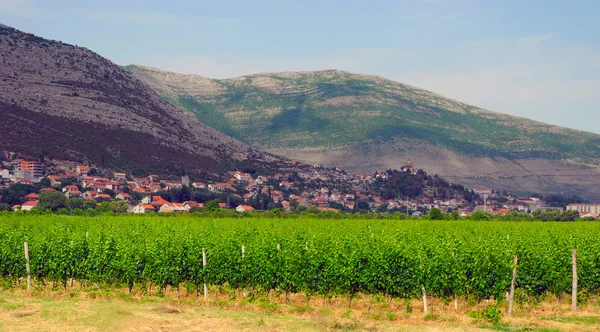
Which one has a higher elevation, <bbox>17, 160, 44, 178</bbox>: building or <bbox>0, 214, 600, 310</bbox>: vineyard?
<bbox>17, 160, 44, 178</bbox>: building

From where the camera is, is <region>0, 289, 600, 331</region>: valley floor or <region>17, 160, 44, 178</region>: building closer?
<region>0, 289, 600, 331</region>: valley floor

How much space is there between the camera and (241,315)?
74.5ft

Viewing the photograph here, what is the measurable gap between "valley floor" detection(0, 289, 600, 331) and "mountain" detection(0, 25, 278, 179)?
441 ft

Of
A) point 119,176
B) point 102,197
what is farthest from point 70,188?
point 119,176

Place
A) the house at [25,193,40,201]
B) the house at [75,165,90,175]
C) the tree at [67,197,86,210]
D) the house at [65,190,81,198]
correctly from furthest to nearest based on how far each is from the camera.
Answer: the house at [75,165,90,175] → the house at [65,190,81,198] → the house at [25,193,40,201] → the tree at [67,197,86,210]

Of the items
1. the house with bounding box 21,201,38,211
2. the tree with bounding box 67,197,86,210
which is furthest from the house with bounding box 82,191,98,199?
the house with bounding box 21,201,38,211

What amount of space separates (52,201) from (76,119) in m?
50.8

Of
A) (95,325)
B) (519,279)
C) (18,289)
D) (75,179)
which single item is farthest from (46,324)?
(75,179)

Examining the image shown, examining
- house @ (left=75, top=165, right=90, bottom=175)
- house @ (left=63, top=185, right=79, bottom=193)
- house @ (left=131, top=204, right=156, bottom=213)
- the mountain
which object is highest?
the mountain

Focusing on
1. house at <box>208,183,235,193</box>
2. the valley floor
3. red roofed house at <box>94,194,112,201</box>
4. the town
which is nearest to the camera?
the valley floor

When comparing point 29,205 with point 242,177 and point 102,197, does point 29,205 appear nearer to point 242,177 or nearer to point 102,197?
point 102,197

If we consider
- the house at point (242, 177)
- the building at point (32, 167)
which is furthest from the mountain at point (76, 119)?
the house at point (242, 177)

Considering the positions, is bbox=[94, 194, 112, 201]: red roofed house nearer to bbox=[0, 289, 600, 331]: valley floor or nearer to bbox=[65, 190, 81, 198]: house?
bbox=[65, 190, 81, 198]: house

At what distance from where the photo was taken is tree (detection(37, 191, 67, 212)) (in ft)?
387
